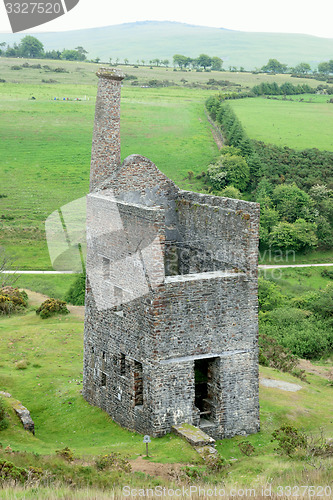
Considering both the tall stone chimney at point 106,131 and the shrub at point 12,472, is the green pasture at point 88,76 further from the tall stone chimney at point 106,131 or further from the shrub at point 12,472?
the shrub at point 12,472

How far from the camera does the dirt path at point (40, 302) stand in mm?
35750

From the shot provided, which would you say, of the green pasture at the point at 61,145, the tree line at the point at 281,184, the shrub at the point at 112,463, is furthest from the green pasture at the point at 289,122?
the shrub at the point at 112,463

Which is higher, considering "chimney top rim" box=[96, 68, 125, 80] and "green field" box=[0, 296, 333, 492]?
"chimney top rim" box=[96, 68, 125, 80]

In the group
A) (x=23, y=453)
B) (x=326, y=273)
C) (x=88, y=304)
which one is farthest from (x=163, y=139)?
(x=23, y=453)

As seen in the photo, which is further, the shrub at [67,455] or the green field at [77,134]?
the green field at [77,134]

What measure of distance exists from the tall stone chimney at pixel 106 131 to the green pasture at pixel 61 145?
2868 cm

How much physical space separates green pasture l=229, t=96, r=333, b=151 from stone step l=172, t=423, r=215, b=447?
6020 centimetres

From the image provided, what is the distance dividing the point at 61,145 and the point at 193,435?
59.7 metres

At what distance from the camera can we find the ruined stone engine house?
17641 mm

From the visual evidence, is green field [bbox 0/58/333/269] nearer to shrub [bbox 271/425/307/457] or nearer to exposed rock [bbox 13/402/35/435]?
exposed rock [bbox 13/402/35/435]

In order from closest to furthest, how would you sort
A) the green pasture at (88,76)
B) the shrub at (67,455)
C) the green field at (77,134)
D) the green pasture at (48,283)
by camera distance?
the shrub at (67,455), the green pasture at (48,283), the green field at (77,134), the green pasture at (88,76)

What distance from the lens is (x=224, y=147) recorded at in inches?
2783

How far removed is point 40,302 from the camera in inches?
1535

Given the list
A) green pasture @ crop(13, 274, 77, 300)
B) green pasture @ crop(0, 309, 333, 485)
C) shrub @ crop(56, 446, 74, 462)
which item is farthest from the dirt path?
shrub @ crop(56, 446, 74, 462)
